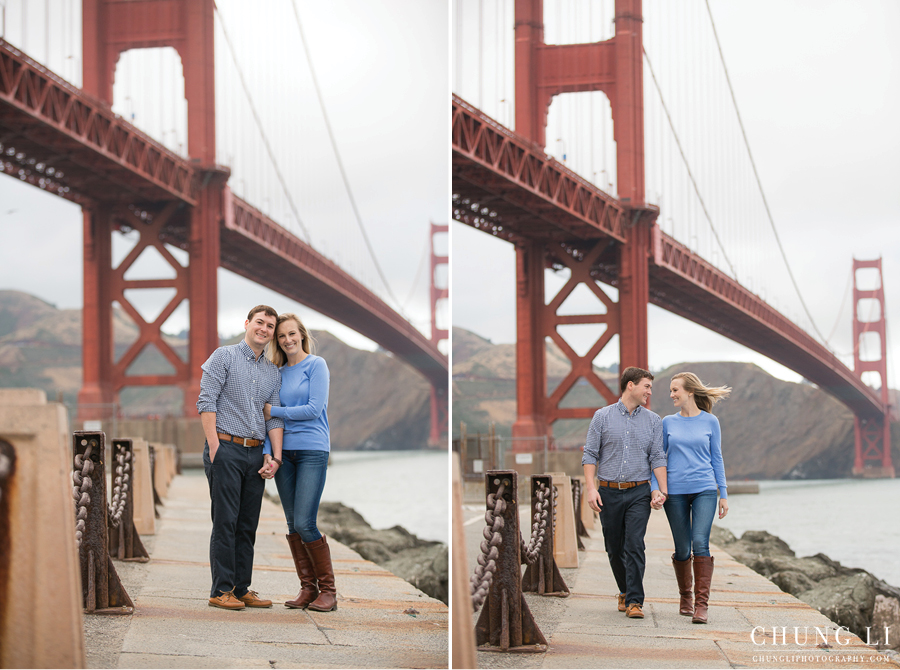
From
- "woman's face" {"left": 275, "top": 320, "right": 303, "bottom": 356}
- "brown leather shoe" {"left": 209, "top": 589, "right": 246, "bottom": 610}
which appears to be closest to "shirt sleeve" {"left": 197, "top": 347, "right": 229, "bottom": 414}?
"woman's face" {"left": 275, "top": 320, "right": 303, "bottom": 356}

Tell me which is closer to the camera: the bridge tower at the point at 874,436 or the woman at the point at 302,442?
the woman at the point at 302,442

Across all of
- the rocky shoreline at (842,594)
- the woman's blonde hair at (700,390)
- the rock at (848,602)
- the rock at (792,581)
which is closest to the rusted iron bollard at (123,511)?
the woman's blonde hair at (700,390)

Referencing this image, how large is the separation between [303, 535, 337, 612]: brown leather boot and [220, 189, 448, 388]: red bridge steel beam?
22.2 meters

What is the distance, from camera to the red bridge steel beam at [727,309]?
2292cm

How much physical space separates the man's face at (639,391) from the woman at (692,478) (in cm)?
11

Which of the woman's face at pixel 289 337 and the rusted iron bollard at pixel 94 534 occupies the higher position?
the woman's face at pixel 289 337

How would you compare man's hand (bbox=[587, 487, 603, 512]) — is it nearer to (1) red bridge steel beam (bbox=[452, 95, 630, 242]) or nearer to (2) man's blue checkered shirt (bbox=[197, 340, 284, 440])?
(2) man's blue checkered shirt (bbox=[197, 340, 284, 440])

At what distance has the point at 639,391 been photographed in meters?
4.21

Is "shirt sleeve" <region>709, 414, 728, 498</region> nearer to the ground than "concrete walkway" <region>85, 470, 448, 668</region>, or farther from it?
farther from it

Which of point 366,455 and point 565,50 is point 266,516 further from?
point 366,455

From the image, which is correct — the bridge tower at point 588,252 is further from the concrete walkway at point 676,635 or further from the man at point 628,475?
the man at point 628,475

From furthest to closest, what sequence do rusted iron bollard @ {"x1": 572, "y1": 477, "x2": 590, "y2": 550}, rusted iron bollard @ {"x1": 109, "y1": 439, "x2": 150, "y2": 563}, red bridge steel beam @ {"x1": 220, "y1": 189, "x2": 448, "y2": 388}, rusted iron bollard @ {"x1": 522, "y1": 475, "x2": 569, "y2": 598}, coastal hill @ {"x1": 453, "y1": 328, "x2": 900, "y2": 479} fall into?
red bridge steel beam @ {"x1": 220, "y1": 189, "x2": 448, "y2": 388}
coastal hill @ {"x1": 453, "y1": 328, "x2": 900, "y2": 479}
rusted iron bollard @ {"x1": 572, "y1": 477, "x2": 590, "y2": 550}
rusted iron bollard @ {"x1": 109, "y1": 439, "x2": 150, "y2": 563}
rusted iron bollard @ {"x1": 522, "y1": 475, "x2": 569, "y2": 598}

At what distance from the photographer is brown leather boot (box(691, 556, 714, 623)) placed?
4.06 m

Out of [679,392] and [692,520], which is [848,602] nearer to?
[692,520]
